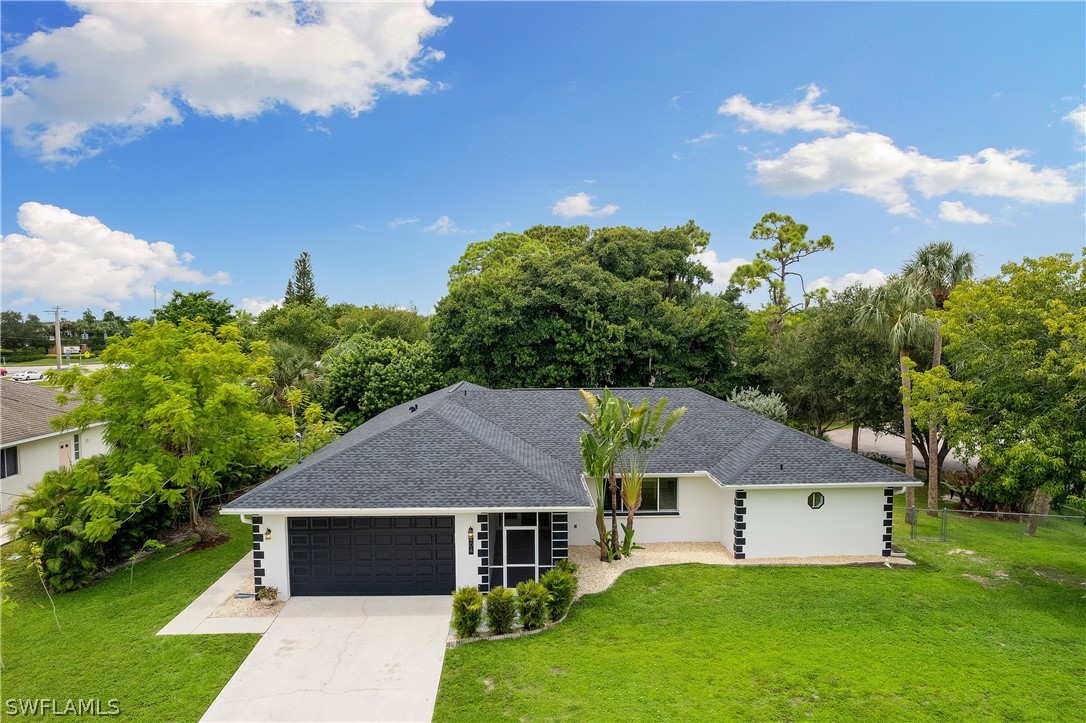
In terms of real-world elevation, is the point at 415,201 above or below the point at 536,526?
above

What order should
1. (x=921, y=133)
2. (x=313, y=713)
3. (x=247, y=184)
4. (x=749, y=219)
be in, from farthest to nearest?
(x=749, y=219) → (x=247, y=184) → (x=921, y=133) → (x=313, y=713)

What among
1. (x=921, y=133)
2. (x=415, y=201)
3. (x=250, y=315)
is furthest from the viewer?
(x=250, y=315)

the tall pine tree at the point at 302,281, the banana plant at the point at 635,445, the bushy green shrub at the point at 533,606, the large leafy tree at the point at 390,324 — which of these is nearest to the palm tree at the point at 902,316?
the banana plant at the point at 635,445

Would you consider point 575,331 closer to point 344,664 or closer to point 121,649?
point 344,664

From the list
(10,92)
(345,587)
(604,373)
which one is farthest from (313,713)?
(604,373)

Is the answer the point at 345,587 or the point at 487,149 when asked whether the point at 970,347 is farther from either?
the point at 487,149

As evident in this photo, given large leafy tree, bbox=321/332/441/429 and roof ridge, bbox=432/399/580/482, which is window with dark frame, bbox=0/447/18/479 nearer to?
large leafy tree, bbox=321/332/441/429

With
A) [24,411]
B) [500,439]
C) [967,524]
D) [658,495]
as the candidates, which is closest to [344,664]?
[500,439]
